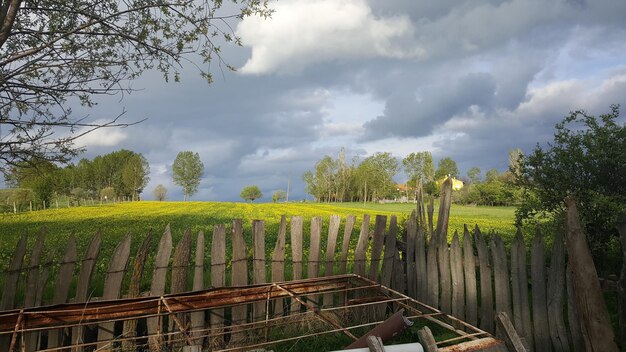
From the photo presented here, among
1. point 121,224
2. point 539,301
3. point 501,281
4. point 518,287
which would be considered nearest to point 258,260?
point 501,281

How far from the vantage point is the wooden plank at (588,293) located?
3.89 meters

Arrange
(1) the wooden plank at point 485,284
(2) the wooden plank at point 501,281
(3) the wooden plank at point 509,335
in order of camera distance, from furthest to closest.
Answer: (1) the wooden plank at point 485,284 < (2) the wooden plank at point 501,281 < (3) the wooden plank at point 509,335

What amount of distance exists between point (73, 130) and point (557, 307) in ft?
22.5

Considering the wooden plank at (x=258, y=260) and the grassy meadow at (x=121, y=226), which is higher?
the wooden plank at (x=258, y=260)

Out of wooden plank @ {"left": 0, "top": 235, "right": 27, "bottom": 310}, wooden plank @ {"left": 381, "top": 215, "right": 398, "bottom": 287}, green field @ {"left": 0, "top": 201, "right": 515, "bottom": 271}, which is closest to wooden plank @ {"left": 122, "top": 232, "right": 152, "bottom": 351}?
green field @ {"left": 0, "top": 201, "right": 515, "bottom": 271}

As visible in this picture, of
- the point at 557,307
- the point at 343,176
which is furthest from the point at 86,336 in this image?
the point at 343,176

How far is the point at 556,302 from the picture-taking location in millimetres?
5184

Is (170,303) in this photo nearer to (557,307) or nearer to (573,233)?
(573,233)

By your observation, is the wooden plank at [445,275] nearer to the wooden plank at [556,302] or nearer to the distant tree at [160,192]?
the wooden plank at [556,302]

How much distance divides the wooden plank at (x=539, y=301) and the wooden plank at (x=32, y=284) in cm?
606

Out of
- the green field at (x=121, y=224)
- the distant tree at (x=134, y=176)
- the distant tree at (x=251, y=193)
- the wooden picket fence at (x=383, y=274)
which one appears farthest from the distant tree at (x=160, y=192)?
the wooden picket fence at (x=383, y=274)

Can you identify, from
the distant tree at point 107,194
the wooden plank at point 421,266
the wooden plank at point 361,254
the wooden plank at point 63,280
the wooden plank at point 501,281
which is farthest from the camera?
the distant tree at point 107,194

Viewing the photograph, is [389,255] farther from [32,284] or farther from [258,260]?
[32,284]

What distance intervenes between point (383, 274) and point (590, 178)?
424 cm
